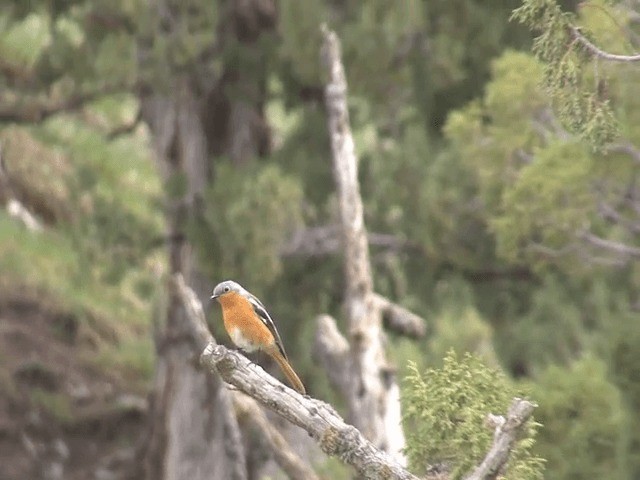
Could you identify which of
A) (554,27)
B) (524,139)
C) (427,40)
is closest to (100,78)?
(427,40)

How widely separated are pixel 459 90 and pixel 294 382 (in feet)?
19.9

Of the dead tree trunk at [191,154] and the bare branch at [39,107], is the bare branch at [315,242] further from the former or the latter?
the bare branch at [39,107]

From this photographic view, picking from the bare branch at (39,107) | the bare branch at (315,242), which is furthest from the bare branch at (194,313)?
the bare branch at (39,107)

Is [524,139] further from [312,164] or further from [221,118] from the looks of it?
[221,118]

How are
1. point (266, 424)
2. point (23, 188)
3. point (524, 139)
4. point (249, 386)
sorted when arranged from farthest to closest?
point (23, 188), point (524, 139), point (266, 424), point (249, 386)

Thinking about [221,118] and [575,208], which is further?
[221,118]

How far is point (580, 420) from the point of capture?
11.0 metres

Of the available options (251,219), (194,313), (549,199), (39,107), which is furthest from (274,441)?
(39,107)

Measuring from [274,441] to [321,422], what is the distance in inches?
158

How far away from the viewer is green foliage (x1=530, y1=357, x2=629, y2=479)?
35.2ft

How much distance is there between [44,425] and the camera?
55.1 feet

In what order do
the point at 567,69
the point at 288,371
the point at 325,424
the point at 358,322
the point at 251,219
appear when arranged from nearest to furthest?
1. the point at 325,424
2. the point at 567,69
3. the point at 288,371
4. the point at 358,322
5. the point at 251,219

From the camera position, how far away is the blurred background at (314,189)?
1103 centimetres

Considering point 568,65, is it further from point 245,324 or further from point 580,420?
point 580,420
